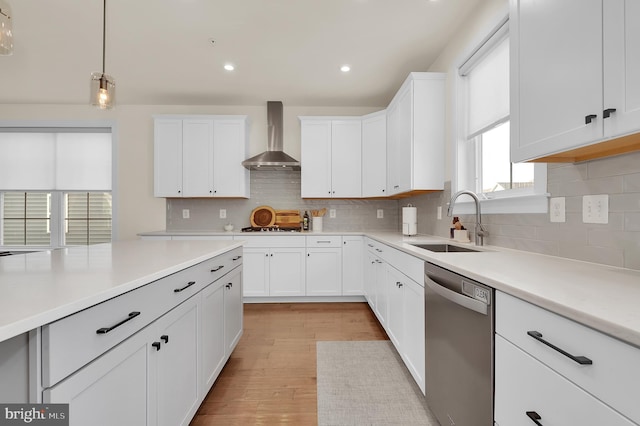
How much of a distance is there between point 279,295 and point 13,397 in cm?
318

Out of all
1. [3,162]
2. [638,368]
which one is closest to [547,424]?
[638,368]

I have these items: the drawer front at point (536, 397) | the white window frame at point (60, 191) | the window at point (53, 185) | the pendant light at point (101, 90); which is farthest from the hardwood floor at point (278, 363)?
the window at point (53, 185)

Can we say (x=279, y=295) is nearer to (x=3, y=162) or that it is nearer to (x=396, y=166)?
(x=396, y=166)

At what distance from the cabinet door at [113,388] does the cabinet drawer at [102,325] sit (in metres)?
0.03

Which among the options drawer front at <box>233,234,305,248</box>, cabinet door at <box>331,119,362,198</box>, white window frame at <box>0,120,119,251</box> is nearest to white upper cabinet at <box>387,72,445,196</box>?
cabinet door at <box>331,119,362,198</box>

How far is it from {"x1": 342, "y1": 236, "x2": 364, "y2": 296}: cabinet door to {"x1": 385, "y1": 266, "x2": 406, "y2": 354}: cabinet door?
122 cm

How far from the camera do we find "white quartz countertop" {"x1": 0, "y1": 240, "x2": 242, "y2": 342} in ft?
2.19

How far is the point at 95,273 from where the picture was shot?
1100 mm

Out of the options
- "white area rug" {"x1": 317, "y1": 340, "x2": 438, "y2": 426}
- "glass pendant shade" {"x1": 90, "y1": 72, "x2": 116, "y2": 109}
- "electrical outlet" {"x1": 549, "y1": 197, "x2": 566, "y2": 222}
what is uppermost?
"glass pendant shade" {"x1": 90, "y1": 72, "x2": 116, "y2": 109}

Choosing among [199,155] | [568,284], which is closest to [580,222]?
[568,284]

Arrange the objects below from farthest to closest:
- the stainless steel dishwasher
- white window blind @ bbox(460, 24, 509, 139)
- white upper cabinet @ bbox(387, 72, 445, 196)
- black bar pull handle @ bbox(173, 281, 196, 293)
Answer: white upper cabinet @ bbox(387, 72, 445, 196)
white window blind @ bbox(460, 24, 509, 139)
black bar pull handle @ bbox(173, 281, 196, 293)
the stainless steel dishwasher

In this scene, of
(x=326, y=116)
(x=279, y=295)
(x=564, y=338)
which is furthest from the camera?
(x=326, y=116)

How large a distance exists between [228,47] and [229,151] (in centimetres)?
144

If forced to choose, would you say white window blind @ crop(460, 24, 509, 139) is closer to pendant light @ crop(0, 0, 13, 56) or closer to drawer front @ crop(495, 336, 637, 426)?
drawer front @ crop(495, 336, 637, 426)
